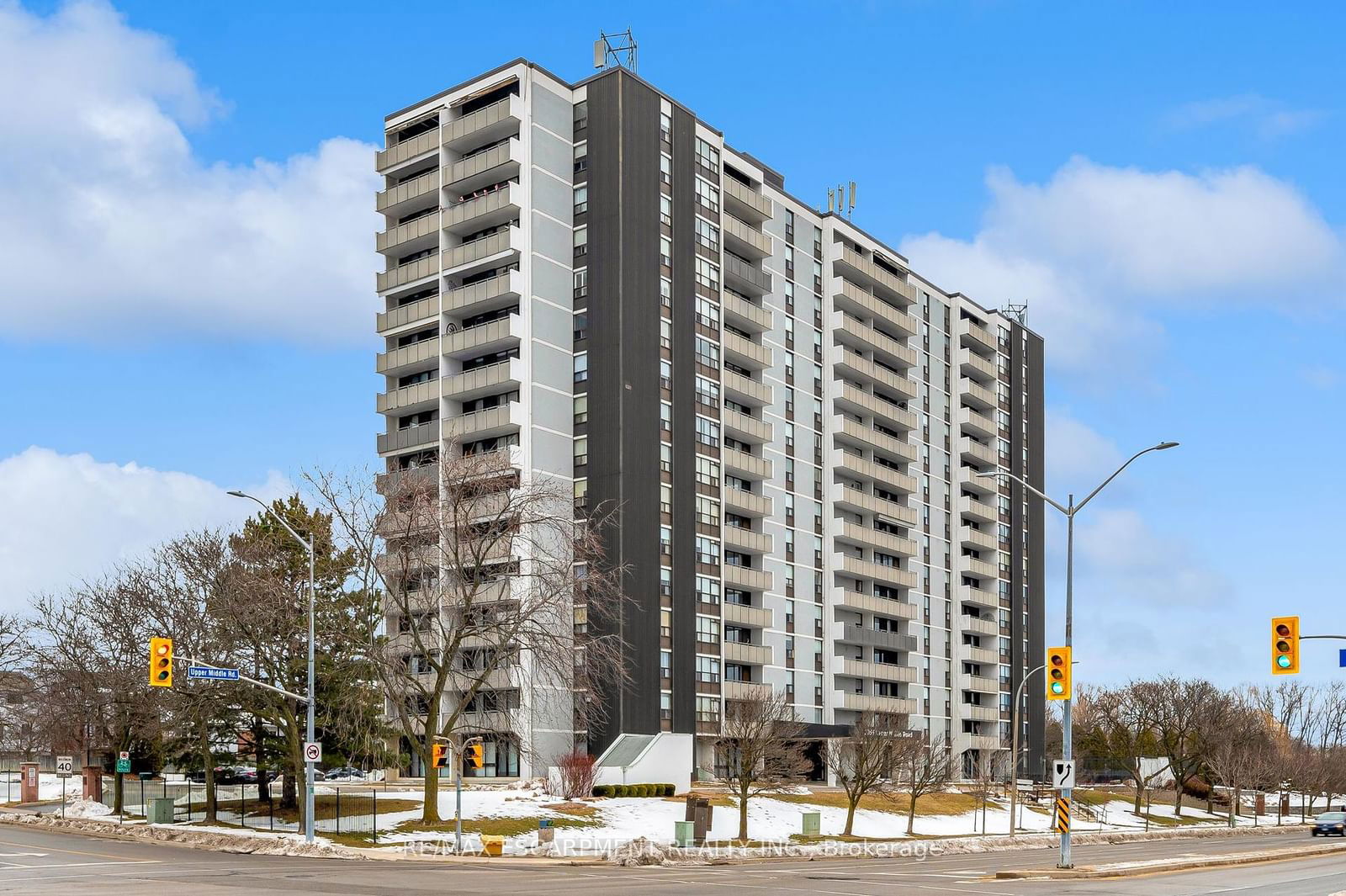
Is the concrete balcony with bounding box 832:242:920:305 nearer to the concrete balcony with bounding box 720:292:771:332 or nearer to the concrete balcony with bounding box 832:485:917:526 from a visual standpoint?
the concrete balcony with bounding box 720:292:771:332

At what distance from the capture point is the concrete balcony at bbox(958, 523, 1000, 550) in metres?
121

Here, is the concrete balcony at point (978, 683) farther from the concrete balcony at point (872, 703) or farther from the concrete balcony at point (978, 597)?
the concrete balcony at point (872, 703)

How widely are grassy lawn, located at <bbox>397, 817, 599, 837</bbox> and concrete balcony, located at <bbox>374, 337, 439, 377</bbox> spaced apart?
123ft

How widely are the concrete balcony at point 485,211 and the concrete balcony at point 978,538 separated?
55.2 m

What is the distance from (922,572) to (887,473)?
1011 centimetres

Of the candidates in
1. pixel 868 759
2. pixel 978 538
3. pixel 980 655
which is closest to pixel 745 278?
pixel 868 759

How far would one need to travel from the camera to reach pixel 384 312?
9169 centimetres

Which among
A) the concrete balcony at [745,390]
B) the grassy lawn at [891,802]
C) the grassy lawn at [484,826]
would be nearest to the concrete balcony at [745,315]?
the concrete balcony at [745,390]

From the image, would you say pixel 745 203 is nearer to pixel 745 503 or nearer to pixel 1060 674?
pixel 745 503

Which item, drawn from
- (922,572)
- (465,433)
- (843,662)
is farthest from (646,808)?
(922,572)

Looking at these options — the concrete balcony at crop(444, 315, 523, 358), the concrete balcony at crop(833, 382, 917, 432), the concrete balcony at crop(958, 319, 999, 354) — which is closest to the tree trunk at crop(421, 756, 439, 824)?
the concrete balcony at crop(444, 315, 523, 358)

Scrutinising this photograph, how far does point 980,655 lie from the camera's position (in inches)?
4744

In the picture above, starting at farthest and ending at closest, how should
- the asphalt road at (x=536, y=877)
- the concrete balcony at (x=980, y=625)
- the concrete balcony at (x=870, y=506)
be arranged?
the concrete balcony at (x=980, y=625)
the concrete balcony at (x=870, y=506)
the asphalt road at (x=536, y=877)

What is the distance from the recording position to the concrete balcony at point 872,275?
108 metres
